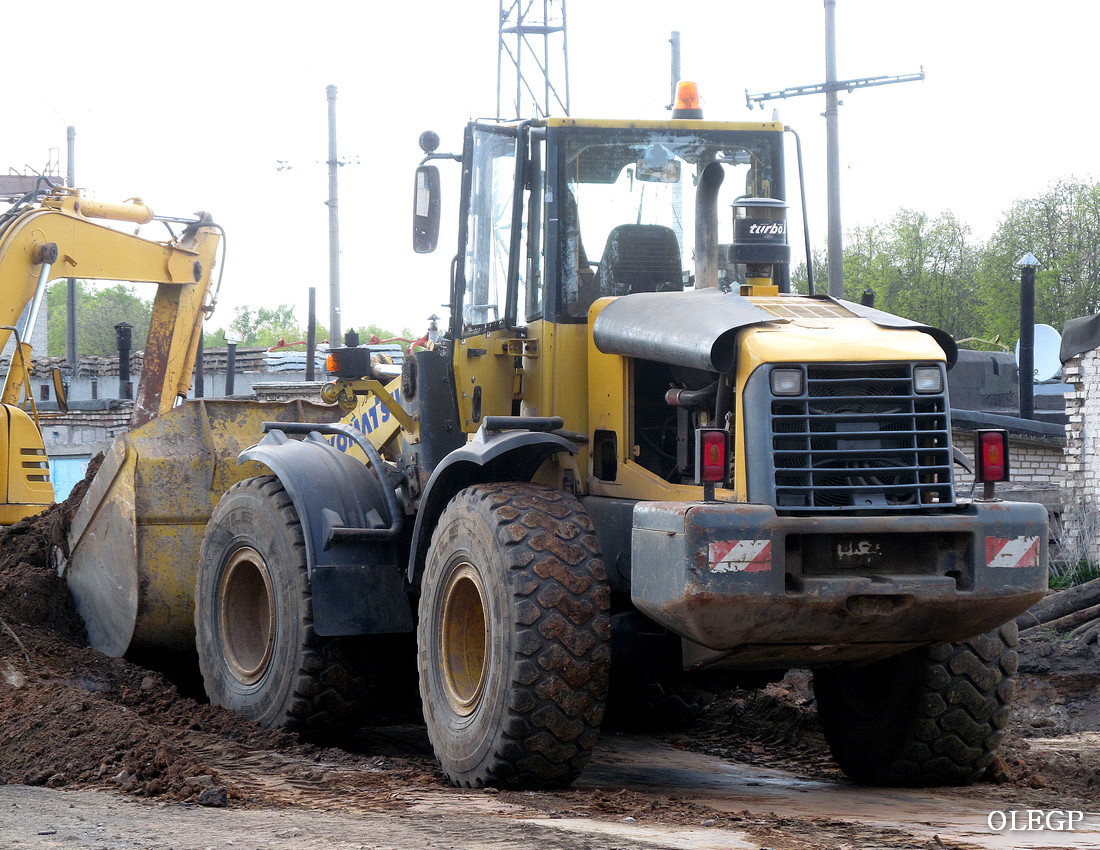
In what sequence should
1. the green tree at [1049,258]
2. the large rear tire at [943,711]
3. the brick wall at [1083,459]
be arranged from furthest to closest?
the green tree at [1049,258]
the brick wall at [1083,459]
the large rear tire at [943,711]

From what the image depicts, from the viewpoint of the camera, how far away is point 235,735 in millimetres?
6652

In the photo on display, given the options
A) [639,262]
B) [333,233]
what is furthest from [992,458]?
[333,233]

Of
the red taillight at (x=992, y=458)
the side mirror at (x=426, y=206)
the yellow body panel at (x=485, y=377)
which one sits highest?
the side mirror at (x=426, y=206)

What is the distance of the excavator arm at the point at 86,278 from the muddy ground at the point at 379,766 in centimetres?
204

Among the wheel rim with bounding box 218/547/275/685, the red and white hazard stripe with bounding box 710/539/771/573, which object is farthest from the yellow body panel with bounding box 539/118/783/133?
the wheel rim with bounding box 218/547/275/685

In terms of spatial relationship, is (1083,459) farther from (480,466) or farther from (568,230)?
(480,466)

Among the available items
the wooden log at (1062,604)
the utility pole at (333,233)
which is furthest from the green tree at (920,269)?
the wooden log at (1062,604)

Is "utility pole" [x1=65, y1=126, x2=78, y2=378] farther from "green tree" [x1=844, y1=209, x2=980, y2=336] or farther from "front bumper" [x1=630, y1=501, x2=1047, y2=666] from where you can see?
"green tree" [x1=844, y1=209, x2=980, y2=336]

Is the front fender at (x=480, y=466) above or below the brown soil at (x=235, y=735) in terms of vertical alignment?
above

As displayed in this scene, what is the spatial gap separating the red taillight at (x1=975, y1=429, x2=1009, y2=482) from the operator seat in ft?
5.02

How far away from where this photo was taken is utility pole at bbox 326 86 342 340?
27.5m

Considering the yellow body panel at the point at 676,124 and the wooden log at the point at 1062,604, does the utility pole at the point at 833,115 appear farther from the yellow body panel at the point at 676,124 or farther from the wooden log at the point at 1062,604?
the yellow body panel at the point at 676,124

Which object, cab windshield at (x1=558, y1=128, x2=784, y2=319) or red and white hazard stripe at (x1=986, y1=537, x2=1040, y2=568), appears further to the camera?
cab windshield at (x1=558, y1=128, x2=784, y2=319)

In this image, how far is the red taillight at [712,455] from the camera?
4.93 meters
